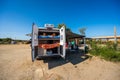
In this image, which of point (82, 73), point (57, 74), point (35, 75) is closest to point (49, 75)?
point (57, 74)

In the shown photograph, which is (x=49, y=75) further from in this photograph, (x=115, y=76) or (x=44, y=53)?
(x=115, y=76)

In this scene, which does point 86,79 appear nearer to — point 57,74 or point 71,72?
point 71,72

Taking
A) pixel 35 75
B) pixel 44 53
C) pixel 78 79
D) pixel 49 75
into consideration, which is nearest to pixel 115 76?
pixel 78 79

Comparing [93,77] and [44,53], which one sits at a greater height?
[44,53]

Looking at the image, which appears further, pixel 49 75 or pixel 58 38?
pixel 58 38

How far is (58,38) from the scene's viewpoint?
6.86m

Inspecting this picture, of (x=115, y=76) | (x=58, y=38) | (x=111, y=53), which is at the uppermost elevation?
(x=58, y=38)

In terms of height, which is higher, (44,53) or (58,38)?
(58,38)

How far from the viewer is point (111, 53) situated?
7.71 metres

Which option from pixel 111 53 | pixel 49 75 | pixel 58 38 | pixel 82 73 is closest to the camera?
pixel 49 75

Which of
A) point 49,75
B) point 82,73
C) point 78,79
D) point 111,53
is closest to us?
point 78,79

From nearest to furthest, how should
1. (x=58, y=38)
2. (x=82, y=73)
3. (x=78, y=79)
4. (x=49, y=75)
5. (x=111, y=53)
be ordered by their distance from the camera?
(x=78, y=79) → (x=49, y=75) → (x=82, y=73) → (x=58, y=38) → (x=111, y=53)

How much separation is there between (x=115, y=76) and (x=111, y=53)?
3.31 meters

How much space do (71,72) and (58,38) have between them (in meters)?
2.65
